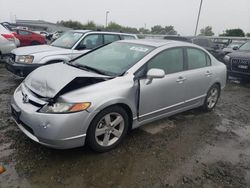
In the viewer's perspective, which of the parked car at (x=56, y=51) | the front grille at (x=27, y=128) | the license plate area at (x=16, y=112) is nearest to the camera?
the front grille at (x=27, y=128)

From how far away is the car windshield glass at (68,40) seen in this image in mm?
6607

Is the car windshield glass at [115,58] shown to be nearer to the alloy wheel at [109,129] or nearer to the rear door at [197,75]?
the alloy wheel at [109,129]

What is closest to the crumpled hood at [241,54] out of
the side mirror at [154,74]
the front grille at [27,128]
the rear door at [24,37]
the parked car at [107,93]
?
A: the parked car at [107,93]

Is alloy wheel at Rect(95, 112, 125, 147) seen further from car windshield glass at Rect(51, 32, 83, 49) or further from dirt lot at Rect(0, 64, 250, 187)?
car windshield glass at Rect(51, 32, 83, 49)

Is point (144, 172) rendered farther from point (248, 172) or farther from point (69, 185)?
point (248, 172)

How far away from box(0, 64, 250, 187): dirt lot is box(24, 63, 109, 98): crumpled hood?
82 centimetres

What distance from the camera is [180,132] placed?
13.2 feet

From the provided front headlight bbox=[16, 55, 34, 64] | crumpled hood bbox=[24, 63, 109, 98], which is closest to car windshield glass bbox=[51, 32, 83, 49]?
front headlight bbox=[16, 55, 34, 64]

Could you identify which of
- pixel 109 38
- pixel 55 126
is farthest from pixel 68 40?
pixel 55 126

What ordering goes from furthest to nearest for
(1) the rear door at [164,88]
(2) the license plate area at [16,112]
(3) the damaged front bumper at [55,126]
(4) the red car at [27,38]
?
(4) the red car at [27,38] → (1) the rear door at [164,88] → (2) the license plate area at [16,112] → (3) the damaged front bumper at [55,126]

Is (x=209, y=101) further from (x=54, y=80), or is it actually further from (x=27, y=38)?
(x=27, y=38)

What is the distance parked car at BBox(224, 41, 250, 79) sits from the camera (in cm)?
773

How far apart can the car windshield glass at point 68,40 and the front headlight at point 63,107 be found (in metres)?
4.02

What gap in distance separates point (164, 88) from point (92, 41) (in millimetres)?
3885
